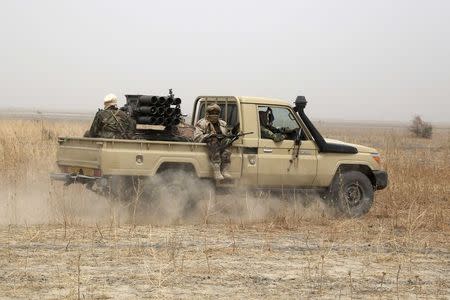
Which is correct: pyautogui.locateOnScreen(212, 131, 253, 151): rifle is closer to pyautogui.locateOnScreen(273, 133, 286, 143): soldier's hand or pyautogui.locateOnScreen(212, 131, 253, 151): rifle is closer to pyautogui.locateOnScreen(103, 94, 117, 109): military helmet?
pyautogui.locateOnScreen(273, 133, 286, 143): soldier's hand

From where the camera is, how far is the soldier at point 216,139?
10.2 m

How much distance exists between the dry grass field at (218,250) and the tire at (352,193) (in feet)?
0.76

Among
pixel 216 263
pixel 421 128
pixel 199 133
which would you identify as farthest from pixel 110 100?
pixel 421 128

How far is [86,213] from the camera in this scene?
34.7 ft

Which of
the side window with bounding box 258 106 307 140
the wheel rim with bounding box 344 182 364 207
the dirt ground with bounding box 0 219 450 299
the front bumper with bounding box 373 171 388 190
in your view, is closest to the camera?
the dirt ground with bounding box 0 219 450 299

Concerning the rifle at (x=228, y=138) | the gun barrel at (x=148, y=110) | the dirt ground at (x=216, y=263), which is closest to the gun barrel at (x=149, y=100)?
the gun barrel at (x=148, y=110)

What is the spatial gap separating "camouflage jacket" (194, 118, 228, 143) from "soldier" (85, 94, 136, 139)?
1.00 m

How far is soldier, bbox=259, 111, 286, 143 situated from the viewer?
35.4 ft

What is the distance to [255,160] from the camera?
10.6 metres

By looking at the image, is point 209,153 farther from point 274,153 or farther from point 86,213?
point 86,213

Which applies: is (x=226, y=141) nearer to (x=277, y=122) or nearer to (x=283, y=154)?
(x=283, y=154)

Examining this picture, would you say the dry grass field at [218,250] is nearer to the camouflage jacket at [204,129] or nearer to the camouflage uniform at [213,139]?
the camouflage uniform at [213,139]

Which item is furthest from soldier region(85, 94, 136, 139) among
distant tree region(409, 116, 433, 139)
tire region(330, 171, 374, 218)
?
distant tree region(409, 116, 433, 139)

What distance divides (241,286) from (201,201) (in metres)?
4.18
